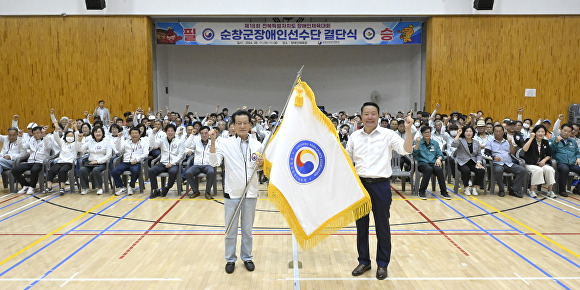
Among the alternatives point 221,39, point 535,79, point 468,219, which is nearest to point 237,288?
point 468,219

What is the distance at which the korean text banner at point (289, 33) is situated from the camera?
15086 millimetres

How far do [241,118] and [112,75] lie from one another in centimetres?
1210

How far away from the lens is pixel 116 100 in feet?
49.1

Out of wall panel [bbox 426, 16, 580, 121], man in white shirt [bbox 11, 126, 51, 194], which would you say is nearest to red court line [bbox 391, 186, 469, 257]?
man in white shirt [bbox 11, 126, 51, 194]

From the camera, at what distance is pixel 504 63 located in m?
15.0

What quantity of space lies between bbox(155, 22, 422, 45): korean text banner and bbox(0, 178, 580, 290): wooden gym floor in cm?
Answer: 865

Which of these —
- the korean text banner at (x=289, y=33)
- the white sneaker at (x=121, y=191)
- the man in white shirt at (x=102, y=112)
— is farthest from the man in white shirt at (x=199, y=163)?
the korean text banner at (x=289, y=33)

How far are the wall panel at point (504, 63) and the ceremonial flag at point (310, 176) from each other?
464 inches

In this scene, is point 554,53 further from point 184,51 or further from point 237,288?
point 237,288

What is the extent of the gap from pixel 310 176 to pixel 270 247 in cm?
153

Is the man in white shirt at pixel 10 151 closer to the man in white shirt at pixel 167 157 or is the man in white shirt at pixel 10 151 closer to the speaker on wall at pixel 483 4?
the man in white shirt at pixel 167 157

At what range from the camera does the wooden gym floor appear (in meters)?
4.29

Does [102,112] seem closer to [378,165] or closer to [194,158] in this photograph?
[194,158]

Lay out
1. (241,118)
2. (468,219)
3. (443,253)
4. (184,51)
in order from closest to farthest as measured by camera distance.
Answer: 1. (241,118)
2. (443,253)
3. (468,219)
4. (184,51)
